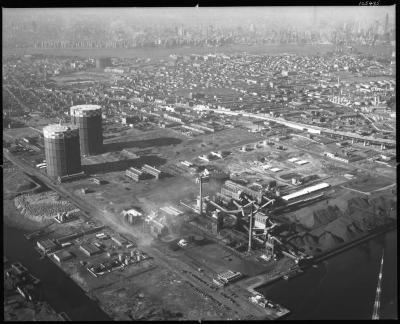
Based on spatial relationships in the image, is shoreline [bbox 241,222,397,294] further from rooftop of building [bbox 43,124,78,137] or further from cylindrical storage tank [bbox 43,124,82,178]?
rooftop of building [bbox 43,124,78,137]

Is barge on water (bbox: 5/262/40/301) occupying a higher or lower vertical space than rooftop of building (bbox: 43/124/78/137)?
lower

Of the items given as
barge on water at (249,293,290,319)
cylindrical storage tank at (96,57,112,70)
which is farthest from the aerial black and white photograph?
cylindrical storage tank at (96,57,112,70)

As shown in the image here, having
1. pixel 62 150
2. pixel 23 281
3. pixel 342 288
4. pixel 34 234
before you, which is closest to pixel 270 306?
pixel 342 288

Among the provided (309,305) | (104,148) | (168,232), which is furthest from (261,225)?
(104,148)

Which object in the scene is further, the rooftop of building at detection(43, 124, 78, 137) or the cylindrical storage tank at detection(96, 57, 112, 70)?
the cylindrical storage tank at detection(96, 57, 112, 70)

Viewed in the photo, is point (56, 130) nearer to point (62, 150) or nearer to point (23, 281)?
point (62, 150)

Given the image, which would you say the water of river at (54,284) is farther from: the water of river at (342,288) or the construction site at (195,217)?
the water of river at (342,288)

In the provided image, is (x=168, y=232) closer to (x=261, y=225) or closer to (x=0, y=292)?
(x=261, y=225)
